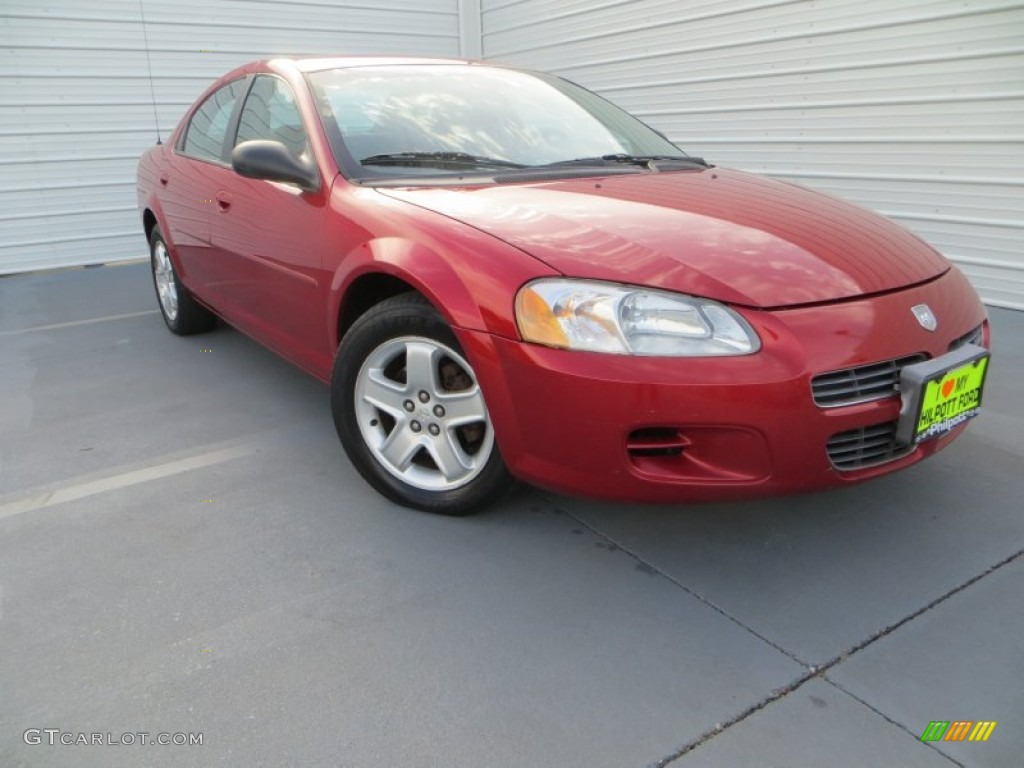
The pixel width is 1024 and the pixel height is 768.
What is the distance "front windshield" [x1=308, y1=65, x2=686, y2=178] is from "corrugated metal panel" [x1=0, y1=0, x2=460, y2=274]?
507 cm

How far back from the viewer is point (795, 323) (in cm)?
186

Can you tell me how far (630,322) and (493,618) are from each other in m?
0.82

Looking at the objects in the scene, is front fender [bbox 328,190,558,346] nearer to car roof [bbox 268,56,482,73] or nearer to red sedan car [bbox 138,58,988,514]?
red sedan car [bbox 138,58,988,514]

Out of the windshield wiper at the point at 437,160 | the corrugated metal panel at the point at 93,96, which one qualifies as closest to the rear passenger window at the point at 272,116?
the windshield wiper at the point at 437,160

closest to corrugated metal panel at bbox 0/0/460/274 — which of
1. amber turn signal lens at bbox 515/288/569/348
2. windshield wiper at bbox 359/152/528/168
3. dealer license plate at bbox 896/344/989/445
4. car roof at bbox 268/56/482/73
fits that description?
car roof at bbox 268/56/482/73

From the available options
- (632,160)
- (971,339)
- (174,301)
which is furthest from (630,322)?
(174,301)

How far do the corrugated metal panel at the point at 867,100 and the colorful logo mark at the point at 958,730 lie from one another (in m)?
3.96

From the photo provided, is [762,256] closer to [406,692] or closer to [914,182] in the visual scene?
[406,692]

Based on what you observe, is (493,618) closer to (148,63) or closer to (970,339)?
(970,339)

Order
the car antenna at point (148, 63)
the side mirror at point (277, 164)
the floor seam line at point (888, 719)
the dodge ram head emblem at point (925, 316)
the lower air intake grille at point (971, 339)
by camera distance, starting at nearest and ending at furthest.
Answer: the floor seam line at point (888, 719), the dodge ram head emblem at point (925, 316), the lower air intake grille at point (971, 339), the side mirror at point (277, 164), the car antenna at point (148, 63)

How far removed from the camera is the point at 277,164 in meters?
2.62

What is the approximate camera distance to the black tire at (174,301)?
4.38 m

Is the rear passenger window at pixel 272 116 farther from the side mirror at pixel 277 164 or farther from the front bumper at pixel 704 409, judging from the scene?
the front bumper at pixel 704 409

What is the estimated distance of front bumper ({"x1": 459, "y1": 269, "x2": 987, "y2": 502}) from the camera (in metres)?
1.81
